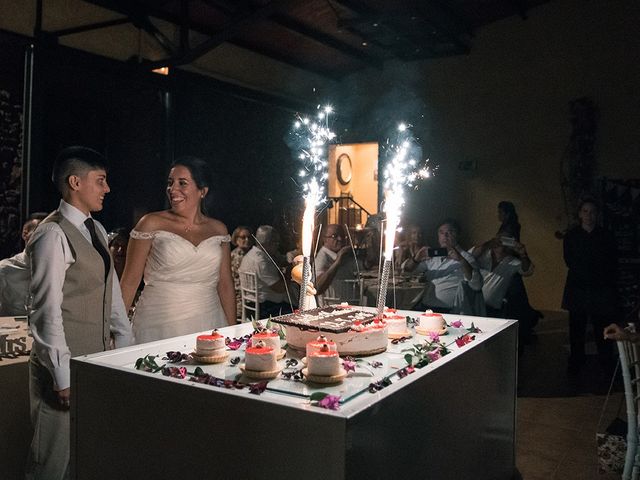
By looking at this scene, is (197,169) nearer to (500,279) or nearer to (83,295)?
(83,295)

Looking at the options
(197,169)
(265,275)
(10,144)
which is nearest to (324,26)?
(10,144)

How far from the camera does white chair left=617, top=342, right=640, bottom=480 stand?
92.0 inches

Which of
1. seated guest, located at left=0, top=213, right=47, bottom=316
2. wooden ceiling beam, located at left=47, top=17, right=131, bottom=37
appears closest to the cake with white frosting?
seated guest, located at left=0, top=213, right=47, bottom=316

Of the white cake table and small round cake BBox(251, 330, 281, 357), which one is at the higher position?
small round cake BBox(251, 330, 281, 357)

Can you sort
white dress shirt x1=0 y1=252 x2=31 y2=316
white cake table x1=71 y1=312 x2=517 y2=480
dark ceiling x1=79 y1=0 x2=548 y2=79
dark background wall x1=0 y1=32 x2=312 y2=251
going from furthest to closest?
dark ceiling x1=79 y1=0 x2=548 y2=79, dark background wall x1=0 y1=32 x2=312 y2=251, white dress shirt x1=0 y1=252 x2=31 y2=316, white cake table x1=71 y1=312 x2=517 y2=480

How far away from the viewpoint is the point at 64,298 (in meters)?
1.96

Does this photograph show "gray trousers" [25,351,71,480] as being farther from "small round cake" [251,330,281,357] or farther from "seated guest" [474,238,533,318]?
"seated guest" [474,238,533,318]

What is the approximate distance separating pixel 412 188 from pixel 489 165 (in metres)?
1.30

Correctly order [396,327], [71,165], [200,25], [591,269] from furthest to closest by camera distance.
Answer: [200,25]
[591,269]
[396,327]
[71,165]

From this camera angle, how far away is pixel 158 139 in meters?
7.32

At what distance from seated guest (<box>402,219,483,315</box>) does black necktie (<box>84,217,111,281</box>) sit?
3.11m

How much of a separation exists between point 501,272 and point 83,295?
13.0 feet

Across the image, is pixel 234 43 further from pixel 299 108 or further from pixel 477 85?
pixel 477 85

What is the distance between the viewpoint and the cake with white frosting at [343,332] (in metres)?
1.86
